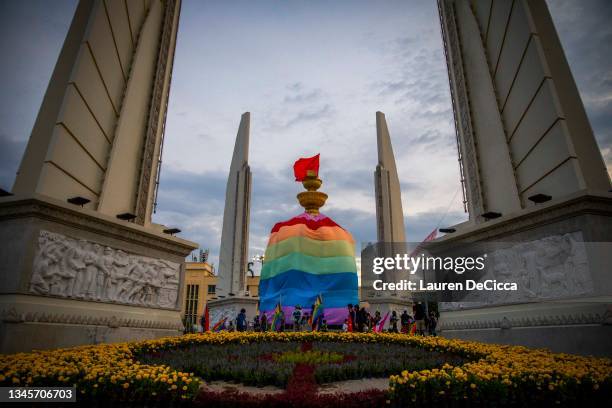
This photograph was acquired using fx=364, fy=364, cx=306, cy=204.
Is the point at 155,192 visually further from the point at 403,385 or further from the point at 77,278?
the point at 403,385

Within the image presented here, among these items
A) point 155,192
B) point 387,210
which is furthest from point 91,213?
point 387,210

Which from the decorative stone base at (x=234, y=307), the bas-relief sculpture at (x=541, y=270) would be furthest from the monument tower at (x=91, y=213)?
the decorative stone base at (x=234, y=307)

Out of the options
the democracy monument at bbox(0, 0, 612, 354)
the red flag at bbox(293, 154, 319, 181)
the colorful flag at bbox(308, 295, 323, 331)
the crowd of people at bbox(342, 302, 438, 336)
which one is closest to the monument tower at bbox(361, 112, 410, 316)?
the red flag at bbox(293, 154, 319, 181)

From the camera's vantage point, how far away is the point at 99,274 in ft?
25.7

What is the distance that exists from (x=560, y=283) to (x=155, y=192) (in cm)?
1136

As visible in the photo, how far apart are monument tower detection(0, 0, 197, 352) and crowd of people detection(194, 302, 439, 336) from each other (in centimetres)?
476

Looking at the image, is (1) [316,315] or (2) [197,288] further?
(2) [197,288]

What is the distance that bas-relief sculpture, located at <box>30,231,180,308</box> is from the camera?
268 inches

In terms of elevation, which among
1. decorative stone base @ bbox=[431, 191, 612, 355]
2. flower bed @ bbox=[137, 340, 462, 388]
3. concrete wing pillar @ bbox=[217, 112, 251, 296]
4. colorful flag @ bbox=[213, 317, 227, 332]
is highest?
concrete wing pillar @ bbox=[217, 112, 251, 296]

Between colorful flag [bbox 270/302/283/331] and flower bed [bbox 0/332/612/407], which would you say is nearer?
flower bed [bbox 0/332/612/407]

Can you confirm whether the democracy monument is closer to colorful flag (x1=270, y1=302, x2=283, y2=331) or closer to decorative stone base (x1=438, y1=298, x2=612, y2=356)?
decorative stone base (x1=438, y1=298, x2=612, y2=356)

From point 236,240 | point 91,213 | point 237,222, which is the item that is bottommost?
point 91,213

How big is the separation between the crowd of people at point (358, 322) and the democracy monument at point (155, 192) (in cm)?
382

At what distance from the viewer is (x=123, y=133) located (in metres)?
10.8
